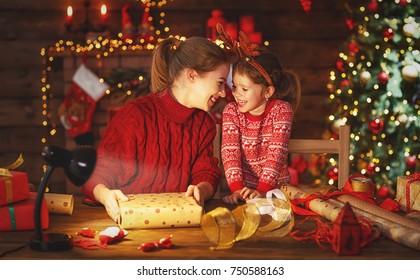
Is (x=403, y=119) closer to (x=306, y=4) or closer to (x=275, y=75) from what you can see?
(x=306, y=4)

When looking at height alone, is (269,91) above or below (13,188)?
above

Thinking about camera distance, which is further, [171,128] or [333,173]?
[333,173]

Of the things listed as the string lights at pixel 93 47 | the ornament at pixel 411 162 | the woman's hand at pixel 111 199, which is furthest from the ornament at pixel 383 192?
the woman's hand at pixel 111 199

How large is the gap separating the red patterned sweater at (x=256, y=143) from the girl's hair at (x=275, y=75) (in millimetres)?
39

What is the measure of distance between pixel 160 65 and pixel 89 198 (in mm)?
356

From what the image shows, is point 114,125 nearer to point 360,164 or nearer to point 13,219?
point 13,219

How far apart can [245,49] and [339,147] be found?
0.42 m

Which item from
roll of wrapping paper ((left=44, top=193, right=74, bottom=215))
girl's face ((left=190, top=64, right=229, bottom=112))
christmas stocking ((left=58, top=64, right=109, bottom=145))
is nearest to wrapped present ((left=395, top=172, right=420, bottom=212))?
girl's face ((left=190, top=64, right=229, bottom=112))

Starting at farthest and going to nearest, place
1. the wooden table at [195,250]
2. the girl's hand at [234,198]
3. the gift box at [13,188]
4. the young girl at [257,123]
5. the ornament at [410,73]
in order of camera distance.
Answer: the ornament at [410,73] < the young girl at [257,123] < the girl's hand at [234,198] < the gift box at [13,188] < the wooden table at [195,250]

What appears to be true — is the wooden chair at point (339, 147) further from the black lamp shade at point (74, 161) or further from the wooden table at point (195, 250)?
the black lamp shade at point (74, 161)

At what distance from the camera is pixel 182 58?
148cm

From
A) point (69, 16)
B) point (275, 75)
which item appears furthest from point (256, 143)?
point (69, 16)

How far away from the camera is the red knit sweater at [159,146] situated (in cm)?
147

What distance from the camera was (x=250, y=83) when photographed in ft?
5.10
